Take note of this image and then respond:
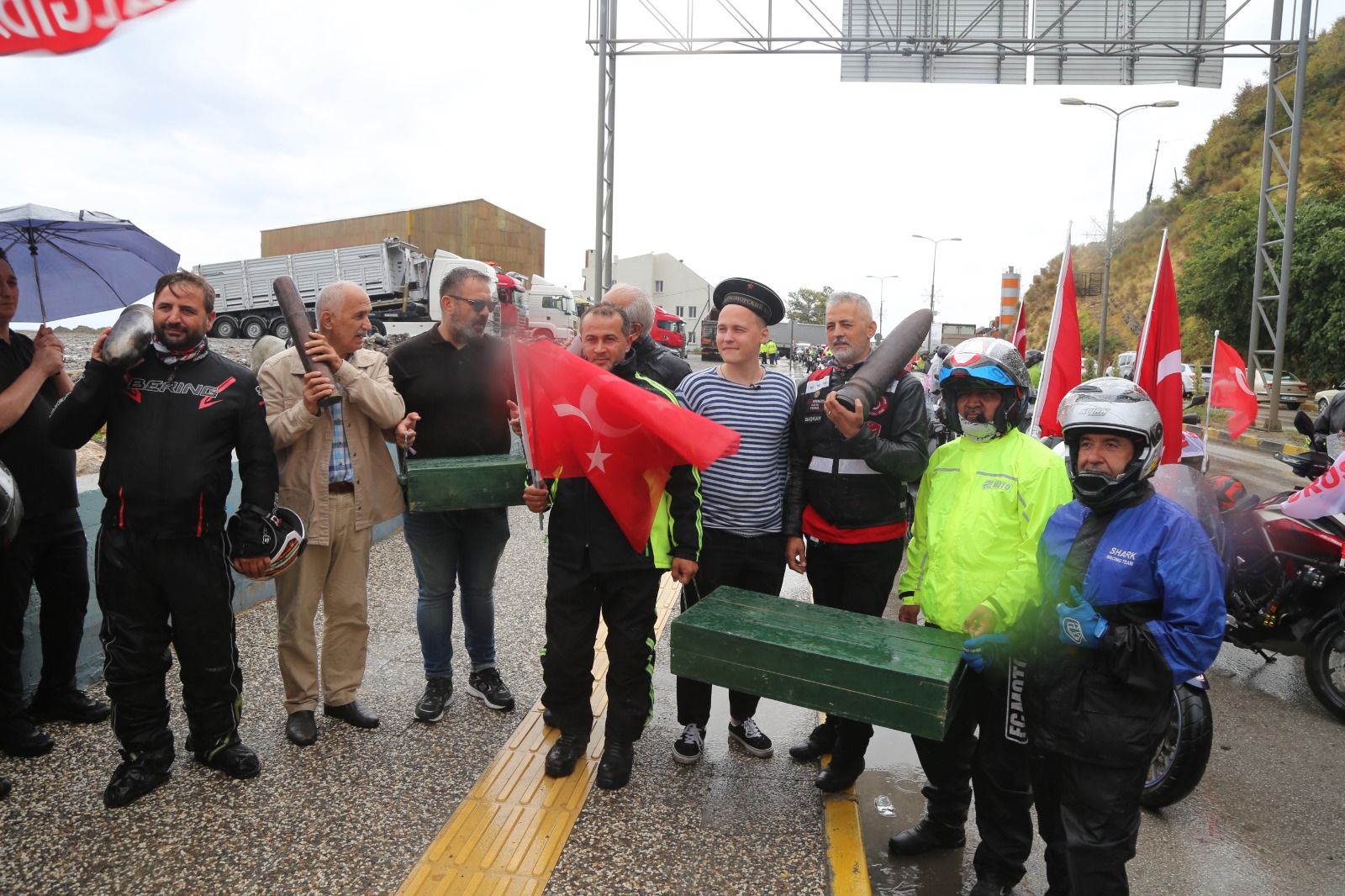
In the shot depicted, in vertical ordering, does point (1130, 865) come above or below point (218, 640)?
below

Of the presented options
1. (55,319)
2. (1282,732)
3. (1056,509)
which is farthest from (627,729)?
(1282,732)

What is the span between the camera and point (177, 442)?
128 inches

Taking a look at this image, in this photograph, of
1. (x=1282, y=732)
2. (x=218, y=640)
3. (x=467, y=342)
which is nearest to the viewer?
(x=218, y=640)

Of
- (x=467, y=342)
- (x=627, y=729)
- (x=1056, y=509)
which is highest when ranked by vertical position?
(x=467, y=342)

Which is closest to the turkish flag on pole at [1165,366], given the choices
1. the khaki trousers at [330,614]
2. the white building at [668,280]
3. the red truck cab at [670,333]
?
the khaki trousers at [330,614]

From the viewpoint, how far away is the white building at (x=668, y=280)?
69.8 metres

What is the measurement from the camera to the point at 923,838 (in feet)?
10.4

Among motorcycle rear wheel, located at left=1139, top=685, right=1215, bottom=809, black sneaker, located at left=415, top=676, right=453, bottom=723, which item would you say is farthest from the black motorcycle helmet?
motorcycle rear wheel, located at left=1139, top=685, right=1215, bottom=809

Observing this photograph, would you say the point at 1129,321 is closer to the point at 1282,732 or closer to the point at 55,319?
the point at 1282,732

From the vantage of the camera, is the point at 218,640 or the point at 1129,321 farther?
the point at 1129,321

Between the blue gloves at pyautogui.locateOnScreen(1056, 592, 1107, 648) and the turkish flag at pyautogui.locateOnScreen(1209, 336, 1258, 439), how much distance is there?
262 inches

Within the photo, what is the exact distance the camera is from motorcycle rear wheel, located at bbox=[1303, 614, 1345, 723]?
4484 mm

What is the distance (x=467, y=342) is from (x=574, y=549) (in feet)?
4.39

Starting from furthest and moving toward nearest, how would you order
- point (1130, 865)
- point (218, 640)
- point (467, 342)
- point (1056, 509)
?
point (467, 342) → point (218, 640) → point (1130, 865) → point (1056, 509)
